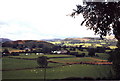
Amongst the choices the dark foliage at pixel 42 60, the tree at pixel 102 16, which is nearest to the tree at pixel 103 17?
the tree at pixel 102 16

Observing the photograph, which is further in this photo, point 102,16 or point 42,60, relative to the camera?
point 42,60

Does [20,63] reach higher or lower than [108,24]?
lower

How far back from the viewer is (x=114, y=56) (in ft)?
30.2

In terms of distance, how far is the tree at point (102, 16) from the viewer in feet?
28.8

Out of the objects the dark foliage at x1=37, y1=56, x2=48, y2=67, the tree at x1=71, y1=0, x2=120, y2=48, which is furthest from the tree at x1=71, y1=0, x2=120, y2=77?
the dark foliage at x1=37, y1=56, x2=48, y2=67

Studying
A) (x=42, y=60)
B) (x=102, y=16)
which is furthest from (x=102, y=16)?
(x=42, y=60)

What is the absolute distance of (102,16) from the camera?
9.07 metres

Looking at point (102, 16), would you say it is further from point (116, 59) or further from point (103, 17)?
point (116, 59)

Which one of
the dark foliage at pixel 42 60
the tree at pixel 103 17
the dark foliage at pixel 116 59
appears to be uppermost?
the tree at pixel 103 17

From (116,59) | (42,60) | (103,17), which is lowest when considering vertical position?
(42,60)

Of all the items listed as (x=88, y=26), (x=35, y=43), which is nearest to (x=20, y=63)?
(x=35, y=43)

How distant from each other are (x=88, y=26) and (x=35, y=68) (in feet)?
114

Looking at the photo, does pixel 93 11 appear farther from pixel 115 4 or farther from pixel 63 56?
pixel 63 56

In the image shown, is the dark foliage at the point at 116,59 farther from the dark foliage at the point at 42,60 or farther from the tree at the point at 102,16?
the dark foliage at the point at 42,60
